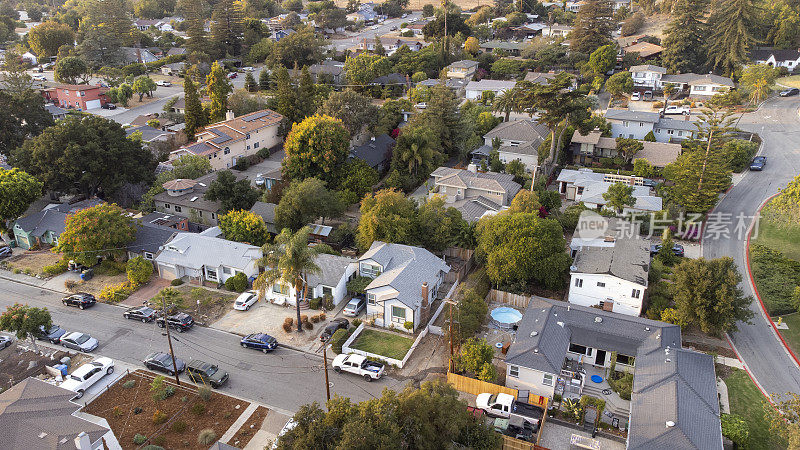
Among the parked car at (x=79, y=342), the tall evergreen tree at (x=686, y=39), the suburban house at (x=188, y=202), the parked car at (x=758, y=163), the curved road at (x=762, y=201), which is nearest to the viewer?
the curved road at (x=762, y=201)

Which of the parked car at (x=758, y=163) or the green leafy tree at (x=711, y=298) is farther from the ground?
the green leafy tree at (x=711, y=298)

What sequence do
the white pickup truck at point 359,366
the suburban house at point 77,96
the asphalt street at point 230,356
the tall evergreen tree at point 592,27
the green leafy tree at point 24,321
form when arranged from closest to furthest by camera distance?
the asphalt street at point 230,356, the white pickup truck at point 359,366, the green leafy tree at point 24,321, the suburban house at point 77,96, the tall evergreen tree at point 592,27

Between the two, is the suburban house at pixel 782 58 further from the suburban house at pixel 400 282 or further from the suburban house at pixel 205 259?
the suburban house at pixel 205 259

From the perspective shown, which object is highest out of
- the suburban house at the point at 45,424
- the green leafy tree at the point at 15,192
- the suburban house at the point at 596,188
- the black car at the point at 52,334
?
the green leafy tree at the point at 15,192

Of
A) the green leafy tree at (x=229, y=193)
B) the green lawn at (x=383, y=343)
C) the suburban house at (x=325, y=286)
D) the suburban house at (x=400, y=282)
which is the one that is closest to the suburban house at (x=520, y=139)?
the suburban house at (x=400, y=282)

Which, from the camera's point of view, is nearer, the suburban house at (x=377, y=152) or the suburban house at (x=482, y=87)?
the suburban house at (x=377, y=152)

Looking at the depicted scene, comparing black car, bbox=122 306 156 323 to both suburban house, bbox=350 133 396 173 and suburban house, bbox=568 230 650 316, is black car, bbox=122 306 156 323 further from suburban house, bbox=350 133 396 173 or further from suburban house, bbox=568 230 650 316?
suburban house, bbox=568 230 650 316

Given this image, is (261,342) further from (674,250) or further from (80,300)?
(674,250)
